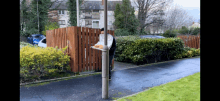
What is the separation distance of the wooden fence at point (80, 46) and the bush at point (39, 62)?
1.51 feet

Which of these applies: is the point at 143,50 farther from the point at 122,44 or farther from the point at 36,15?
the point at 36,15

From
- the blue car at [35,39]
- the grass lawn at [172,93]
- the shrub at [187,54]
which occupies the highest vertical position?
the blue car at [35,39]

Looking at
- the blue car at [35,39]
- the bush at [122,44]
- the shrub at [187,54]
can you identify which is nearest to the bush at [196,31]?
the shrub at [187,54]

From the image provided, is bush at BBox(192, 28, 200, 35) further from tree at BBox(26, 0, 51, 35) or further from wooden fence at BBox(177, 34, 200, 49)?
tree at BBox(26, 0, 51, 35)

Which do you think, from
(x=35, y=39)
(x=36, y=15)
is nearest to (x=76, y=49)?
(x=35, y=39)

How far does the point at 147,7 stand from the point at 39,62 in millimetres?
19686

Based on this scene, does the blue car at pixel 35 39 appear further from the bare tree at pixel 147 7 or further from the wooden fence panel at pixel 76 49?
the wooden fence panel at pixel 76 49

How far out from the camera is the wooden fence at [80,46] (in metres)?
6.92

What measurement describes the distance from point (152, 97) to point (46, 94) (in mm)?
2996
